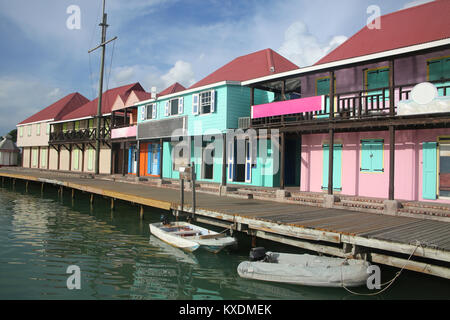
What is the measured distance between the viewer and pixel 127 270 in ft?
30.8

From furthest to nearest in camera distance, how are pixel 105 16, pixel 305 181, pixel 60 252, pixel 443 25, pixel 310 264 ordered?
pixel 105 16 → pixel 305 181 → pixel 443 25 → pixel 60 252 → pixel 310 264

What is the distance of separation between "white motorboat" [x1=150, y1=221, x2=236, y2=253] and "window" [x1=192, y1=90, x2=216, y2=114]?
9.23m

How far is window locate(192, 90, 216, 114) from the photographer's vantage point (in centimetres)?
2009

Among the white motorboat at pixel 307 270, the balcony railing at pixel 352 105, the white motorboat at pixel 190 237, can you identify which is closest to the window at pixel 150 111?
the balcony railing at pixel 352 105

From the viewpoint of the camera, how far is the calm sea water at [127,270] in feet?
26.0

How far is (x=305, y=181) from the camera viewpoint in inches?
674

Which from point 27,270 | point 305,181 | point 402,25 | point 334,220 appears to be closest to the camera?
point 27,270

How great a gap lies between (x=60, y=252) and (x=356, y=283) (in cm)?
910

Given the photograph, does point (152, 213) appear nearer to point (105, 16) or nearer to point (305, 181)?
point (305, 181)

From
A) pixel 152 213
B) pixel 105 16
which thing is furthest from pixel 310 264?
pixel 105 16

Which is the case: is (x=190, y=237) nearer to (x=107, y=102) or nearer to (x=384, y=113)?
(x=384, y=113)

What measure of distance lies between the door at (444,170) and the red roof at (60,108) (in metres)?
41.2

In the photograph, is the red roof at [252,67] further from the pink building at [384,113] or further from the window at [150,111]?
the window at [150,111]

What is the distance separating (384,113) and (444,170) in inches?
127
